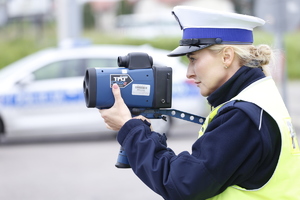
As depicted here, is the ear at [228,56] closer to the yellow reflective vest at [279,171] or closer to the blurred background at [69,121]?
the yellow reflective vest at [279,171]

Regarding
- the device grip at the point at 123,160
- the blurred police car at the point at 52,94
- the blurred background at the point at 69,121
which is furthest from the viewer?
the blurred police car at the point at 52,94

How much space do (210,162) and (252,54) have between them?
1.48 feet

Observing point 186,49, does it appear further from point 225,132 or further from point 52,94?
point 52,94

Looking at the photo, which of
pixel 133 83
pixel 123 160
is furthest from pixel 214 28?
pixel 123 160

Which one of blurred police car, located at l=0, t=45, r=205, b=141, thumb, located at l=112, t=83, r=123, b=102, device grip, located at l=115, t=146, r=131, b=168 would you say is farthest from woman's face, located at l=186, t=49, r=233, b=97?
blurred police car, located at l=0, t=45, r=205, b=141

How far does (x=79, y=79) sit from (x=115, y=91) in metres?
7.23

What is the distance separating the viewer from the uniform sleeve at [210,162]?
185cm

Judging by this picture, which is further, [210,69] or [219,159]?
[210,69]

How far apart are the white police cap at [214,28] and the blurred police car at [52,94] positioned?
7140 mm

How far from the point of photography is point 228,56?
2037 mm

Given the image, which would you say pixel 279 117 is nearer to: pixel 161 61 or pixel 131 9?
pixel 161 61

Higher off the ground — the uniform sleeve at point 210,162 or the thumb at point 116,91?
the thumb at point 116,91

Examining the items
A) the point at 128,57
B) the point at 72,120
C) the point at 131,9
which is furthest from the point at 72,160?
the point at 131,9

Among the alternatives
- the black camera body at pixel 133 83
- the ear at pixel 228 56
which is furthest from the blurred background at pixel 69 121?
the ear at pixel 228 56
